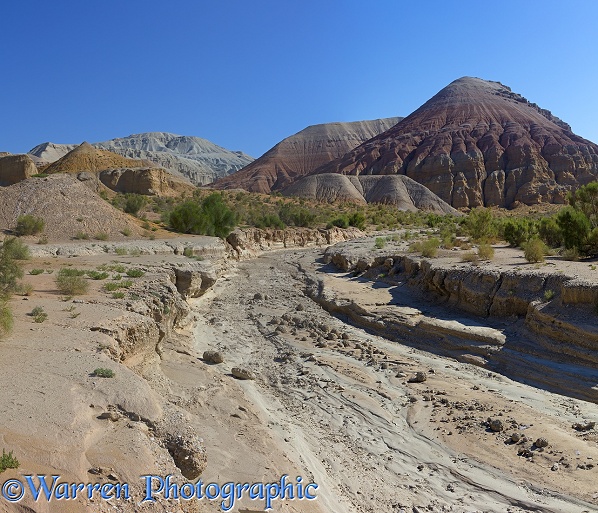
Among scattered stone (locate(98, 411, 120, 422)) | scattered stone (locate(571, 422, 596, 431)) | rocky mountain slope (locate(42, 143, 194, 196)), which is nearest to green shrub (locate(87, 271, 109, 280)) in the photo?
scattered stone (locate(98, 411, 120, 422))

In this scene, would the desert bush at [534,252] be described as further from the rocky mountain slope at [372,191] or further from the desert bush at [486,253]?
the rocky mountain slope at [372,191]

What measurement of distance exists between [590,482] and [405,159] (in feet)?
301

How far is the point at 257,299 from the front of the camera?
62.0 ft

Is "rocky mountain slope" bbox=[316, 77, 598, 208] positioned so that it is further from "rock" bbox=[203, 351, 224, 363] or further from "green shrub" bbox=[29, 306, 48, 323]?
"green shrub" bbox=[29, 306, 48, 323]

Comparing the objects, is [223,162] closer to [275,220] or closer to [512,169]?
[512,169]

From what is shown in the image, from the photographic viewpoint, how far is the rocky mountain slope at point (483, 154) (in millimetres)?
81000

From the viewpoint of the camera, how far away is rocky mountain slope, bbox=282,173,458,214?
244 ft

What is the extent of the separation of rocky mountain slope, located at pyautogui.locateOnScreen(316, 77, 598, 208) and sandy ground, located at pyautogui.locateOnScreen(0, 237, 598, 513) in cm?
7492

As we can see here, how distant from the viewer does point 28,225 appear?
19469 mm

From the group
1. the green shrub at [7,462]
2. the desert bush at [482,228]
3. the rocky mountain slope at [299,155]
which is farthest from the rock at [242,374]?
the rocky mountain slope at [299,155]

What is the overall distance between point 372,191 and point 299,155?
46.8 m

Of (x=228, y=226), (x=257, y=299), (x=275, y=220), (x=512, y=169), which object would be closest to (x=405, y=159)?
(x=512, y=169)

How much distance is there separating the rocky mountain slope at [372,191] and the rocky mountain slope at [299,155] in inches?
983

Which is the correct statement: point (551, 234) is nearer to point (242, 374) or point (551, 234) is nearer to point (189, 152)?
point (242, 374)
